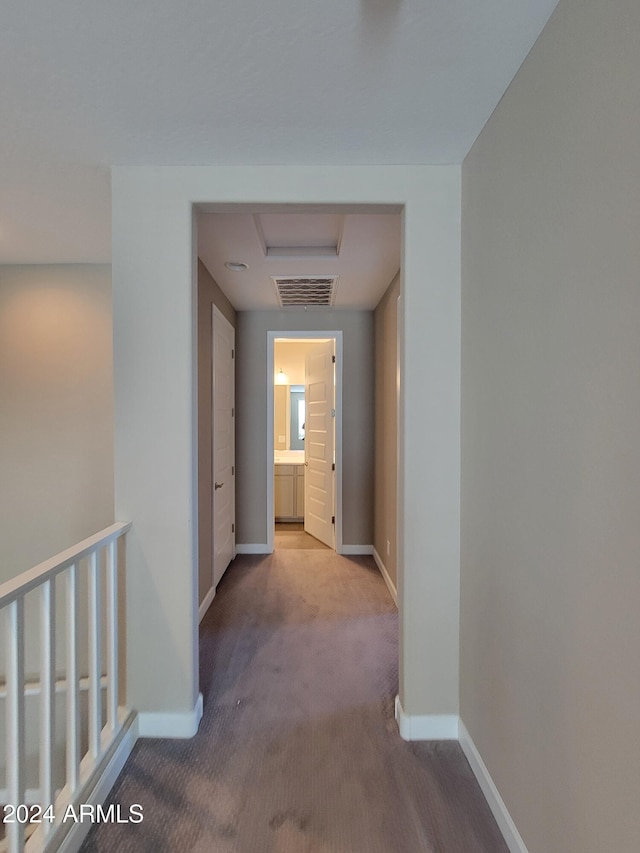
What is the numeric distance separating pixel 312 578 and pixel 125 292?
2.68 metres

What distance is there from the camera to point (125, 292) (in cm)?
176

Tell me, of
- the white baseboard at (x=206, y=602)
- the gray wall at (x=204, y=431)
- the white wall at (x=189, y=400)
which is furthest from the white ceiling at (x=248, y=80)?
the white baseboard at (x=206, y=602)

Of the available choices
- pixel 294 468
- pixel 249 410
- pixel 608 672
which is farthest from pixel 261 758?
pixel 294 468

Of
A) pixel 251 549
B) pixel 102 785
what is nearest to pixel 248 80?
pixel 102 785

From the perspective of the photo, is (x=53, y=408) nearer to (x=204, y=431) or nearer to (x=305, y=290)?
(x=204, y=431)

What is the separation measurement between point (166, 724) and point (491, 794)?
1277 millimetres

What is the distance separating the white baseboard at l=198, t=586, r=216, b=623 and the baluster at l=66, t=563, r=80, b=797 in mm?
1361

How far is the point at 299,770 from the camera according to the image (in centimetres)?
160

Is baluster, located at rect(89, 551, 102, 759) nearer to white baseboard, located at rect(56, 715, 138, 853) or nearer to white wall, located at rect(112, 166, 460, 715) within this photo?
white baseboard, located at rect(56, 715, 138, 853)

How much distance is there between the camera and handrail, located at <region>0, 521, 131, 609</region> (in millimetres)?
1104

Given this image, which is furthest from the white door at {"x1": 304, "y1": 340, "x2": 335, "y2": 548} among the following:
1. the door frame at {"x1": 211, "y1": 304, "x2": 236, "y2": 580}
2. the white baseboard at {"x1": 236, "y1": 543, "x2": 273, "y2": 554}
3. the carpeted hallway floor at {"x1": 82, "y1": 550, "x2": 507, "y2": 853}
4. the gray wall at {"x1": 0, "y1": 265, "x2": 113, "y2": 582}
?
the gray wall at {"x1": 0, "y1": 265, "x2": 113, "y2": 582}

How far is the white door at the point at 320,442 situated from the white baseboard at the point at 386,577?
53 centimetres

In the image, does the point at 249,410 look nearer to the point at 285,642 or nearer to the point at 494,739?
the point at 285,642

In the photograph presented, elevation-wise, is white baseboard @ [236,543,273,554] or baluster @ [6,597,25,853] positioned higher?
baluster @ [6,597,25,853]
